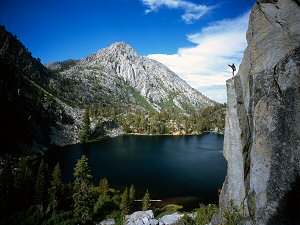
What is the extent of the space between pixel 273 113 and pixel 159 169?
7828 centimetres

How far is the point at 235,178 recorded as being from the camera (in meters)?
23.8

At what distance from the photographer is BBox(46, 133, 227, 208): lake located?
67.3 m

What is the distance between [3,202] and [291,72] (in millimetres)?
49813

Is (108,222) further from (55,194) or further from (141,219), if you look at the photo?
(55,194)

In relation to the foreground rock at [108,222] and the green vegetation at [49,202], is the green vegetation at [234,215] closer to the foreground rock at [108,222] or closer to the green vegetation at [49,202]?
the green vegetation at [49,202]

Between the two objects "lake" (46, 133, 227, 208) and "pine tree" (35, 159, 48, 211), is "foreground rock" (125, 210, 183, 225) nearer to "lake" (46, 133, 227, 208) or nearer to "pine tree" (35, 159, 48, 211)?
"lake" (46, 133, 227, 208)

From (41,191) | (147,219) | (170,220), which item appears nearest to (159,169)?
(170,220)

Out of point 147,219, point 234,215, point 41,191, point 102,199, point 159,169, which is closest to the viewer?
point 234,215

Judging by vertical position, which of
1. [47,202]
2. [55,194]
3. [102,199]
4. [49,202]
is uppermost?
[55,194]

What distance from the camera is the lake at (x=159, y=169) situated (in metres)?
67.3

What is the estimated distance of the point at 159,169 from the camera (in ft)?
300

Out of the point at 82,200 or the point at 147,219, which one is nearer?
the point at 147,219

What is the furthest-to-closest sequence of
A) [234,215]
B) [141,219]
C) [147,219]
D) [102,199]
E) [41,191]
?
[102,199] → [41,191] → [141,219] → [147,219] → [234,215]

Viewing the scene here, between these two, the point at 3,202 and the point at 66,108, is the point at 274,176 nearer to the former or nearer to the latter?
the point at 3,202
